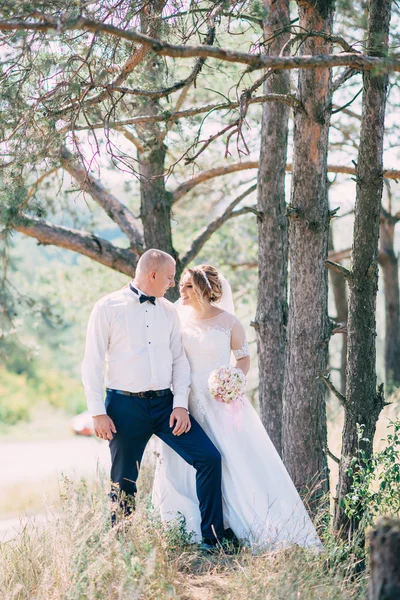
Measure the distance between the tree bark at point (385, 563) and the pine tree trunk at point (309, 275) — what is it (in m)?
2.32

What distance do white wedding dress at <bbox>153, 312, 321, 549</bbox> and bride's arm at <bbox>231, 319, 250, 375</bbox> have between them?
11 millimetres

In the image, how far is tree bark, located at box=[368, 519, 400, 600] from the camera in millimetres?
2771

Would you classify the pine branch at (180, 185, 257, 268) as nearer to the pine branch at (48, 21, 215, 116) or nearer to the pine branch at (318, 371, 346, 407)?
the pine branch at (318, 371, 346, 407)

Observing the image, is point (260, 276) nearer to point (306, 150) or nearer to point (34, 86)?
point (306, 150)

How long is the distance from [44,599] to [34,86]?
3.08 meters

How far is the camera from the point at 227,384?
4.99m

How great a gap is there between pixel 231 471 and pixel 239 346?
2.92ft

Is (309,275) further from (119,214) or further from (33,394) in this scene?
(33,394)

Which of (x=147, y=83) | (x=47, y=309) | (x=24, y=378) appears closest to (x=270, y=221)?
(x=147, y=83)

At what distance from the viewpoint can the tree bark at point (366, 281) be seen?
477 cm

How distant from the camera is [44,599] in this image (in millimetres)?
3947

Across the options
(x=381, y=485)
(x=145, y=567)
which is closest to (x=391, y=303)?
(x=381, y=485)

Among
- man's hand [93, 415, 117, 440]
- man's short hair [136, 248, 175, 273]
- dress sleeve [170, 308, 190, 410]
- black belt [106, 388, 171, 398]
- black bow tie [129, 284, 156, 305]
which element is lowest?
man's hand [93, 415, 117, 440]

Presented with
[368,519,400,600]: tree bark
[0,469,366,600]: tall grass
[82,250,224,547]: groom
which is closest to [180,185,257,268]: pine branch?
[82,250,224,547]: groom
